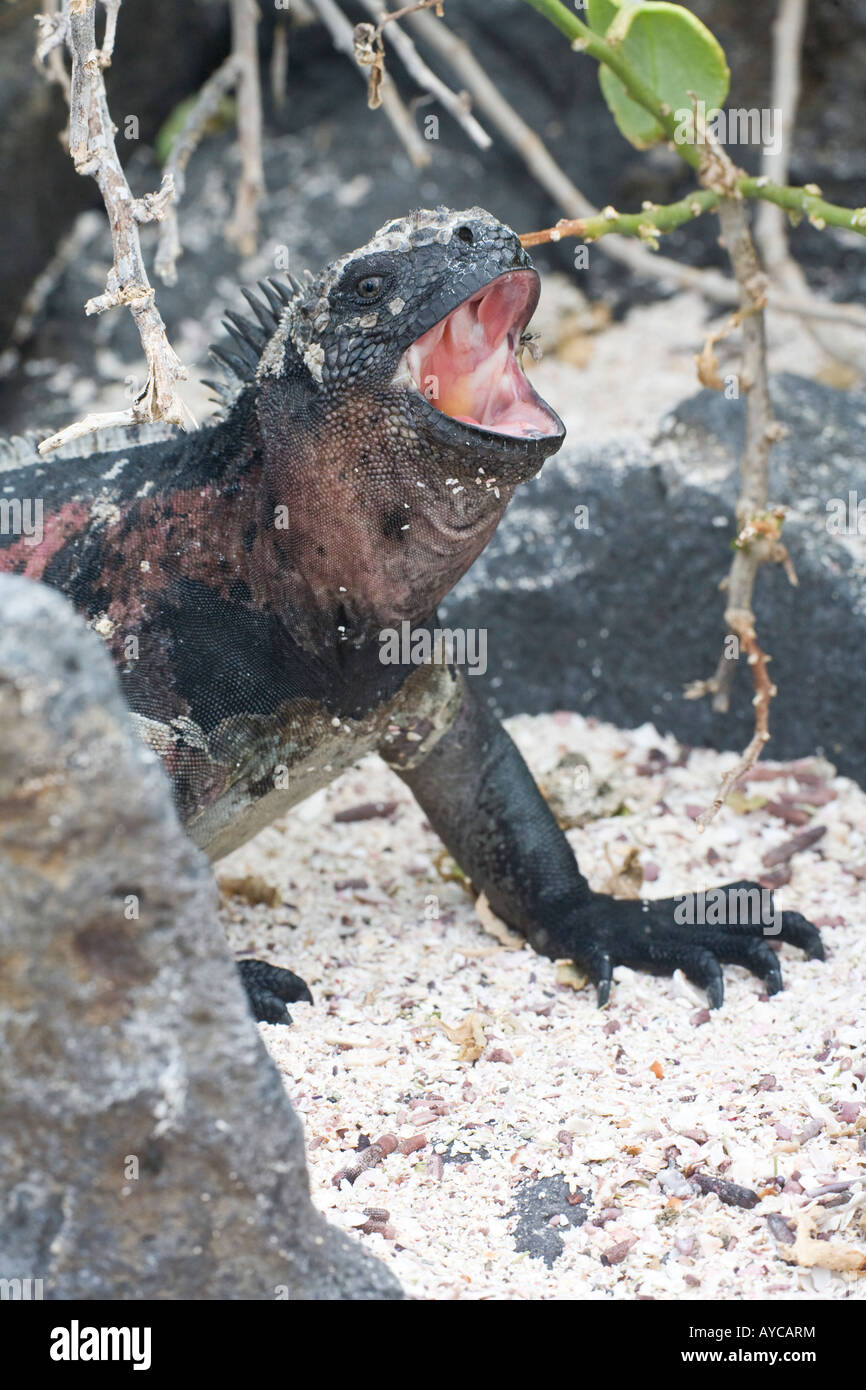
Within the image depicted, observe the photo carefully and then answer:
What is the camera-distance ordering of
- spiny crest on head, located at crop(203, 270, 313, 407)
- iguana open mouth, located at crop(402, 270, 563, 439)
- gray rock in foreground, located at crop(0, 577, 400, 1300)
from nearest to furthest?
gray rock in foreground, located at crop(0, 577, 400, 1300)
iguana open mouth, located at crop(402, 270, 563, 439)
spiny crest on head, located at crop(203, 270, 313, 407)

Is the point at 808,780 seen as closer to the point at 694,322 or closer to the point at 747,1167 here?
the point at 747,1167

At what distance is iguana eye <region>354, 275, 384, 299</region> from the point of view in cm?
269

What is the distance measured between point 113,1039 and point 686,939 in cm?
202

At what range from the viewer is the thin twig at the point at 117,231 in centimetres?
219

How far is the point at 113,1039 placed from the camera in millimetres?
1688

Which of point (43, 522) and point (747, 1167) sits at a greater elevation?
point (43, 522)

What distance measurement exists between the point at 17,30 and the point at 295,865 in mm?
4355

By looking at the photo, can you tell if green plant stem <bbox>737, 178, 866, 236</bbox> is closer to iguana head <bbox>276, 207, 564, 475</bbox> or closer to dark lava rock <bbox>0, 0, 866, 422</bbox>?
iguana head <bbox>276, 207, 564, 475</bbox>

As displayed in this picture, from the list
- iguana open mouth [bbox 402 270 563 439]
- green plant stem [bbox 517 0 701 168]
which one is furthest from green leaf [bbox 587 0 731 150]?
iguana open mouth [bbox 402 270 563 439]

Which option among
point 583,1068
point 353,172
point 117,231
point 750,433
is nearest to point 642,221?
point 750,433

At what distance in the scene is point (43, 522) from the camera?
322 cm

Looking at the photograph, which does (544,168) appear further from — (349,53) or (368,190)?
(368,190)

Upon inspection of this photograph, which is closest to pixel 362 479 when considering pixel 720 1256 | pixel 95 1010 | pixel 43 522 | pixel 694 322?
pixel 43 522

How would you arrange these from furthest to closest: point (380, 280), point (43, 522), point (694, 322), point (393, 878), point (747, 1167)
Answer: point (694, 322), point (393, 878), point (43, 522), point (380, 280), point (747, 1167)
